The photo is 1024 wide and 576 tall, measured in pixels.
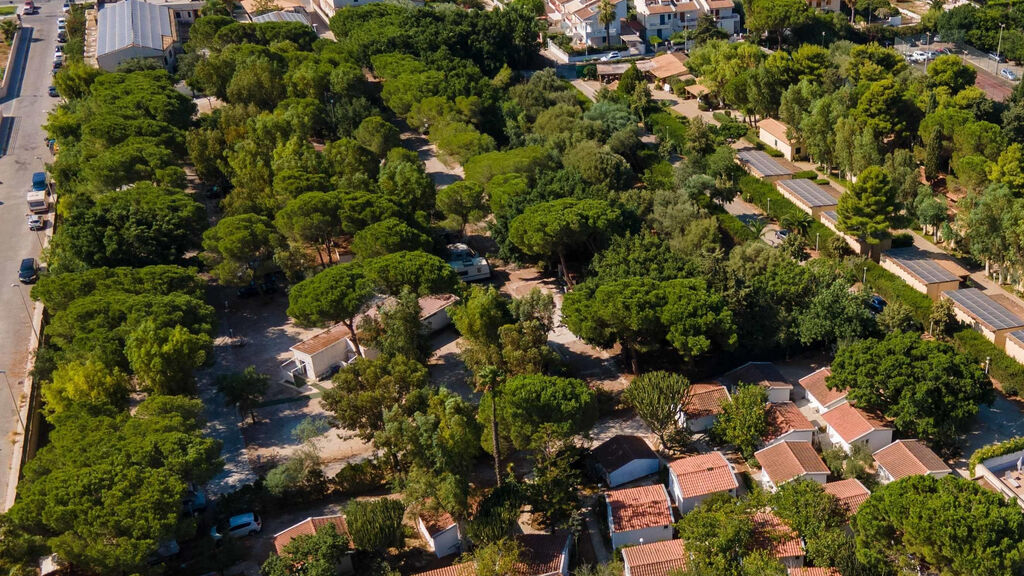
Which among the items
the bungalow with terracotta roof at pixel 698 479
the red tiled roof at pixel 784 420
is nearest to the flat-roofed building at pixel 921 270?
the red tiled roof at pixel 784 420

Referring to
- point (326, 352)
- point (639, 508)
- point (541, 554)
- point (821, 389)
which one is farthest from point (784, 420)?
point (326, 352)

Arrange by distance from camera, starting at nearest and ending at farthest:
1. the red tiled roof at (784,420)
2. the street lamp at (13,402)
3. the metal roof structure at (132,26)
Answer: the red tiled roof at (784,420), the street lamp at (13,402), the metal roof structure at (132,26)

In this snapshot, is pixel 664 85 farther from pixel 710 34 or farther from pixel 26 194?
pixel 26 194

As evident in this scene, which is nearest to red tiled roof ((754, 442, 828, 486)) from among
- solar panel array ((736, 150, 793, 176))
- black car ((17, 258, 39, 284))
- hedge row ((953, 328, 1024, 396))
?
hedge row ((953, 328, 1024, 396))

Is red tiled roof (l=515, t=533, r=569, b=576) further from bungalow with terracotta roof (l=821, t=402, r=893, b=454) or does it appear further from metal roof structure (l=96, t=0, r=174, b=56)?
metal roof structure (l=96, t=0, r=174, b=56)

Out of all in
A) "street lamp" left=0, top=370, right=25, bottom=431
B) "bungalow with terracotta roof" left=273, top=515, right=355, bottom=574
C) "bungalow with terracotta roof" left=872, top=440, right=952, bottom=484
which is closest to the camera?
"bungalow with terracotta roof" left=273, top=515, right=355, bottom=574

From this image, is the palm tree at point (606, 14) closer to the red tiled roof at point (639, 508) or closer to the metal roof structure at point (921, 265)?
the metal roof structure at point (921, 265)

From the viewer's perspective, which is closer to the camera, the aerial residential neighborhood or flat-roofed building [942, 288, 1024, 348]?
the aerial residential neighborhood
